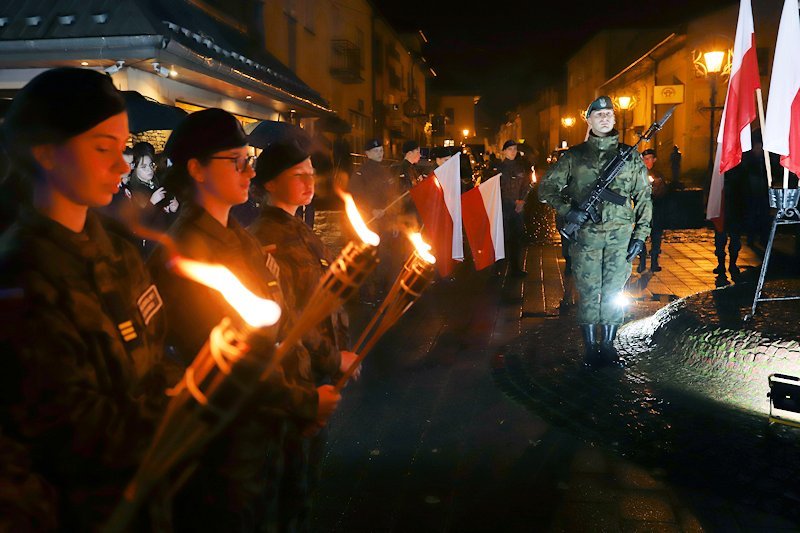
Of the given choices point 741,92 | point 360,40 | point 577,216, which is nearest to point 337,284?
point 577,216

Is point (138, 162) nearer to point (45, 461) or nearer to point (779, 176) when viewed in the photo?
point (45, 461)

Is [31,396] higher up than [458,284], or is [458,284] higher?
[31,396]

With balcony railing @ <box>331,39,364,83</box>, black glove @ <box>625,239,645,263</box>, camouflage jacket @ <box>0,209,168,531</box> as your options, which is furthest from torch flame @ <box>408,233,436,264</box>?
balcony railing @ <box>331,39,364,83</box>

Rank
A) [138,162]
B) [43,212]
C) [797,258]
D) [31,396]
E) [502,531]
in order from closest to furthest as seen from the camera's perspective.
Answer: [31,396]
[43,212]
[502,531]
[138,162]
[797,258]

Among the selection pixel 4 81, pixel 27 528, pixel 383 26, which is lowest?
pixel 27 528

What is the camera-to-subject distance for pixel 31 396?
1.52 metres

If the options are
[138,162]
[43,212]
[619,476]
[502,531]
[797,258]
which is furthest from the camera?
[797,258]

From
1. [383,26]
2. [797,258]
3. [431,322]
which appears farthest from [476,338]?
[383,26]

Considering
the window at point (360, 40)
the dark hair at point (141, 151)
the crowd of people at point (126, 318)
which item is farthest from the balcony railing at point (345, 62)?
the crowd of people at point (126, 318)

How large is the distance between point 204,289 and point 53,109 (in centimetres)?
72

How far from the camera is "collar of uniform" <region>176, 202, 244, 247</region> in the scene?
2.32 metres

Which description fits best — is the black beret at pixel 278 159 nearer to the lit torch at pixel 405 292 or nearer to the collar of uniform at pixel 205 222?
the collar of uniform at pixel 205 222

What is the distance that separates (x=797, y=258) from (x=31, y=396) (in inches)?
496

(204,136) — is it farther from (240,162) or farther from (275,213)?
(275,213)
